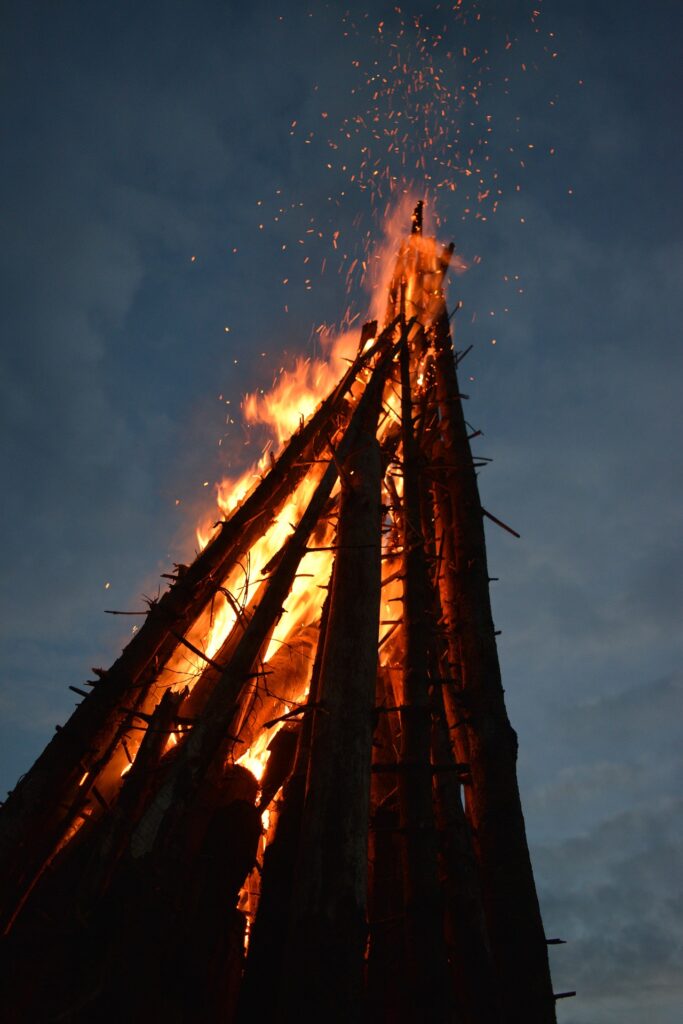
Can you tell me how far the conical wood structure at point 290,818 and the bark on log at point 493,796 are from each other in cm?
2

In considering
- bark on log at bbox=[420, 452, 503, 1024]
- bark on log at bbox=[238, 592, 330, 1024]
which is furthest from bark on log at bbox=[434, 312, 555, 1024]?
bark on log at bbox=[238, 592, 330, 1024]

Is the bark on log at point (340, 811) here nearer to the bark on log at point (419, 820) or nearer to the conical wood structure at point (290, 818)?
the conical wood structure at point (290, 818)

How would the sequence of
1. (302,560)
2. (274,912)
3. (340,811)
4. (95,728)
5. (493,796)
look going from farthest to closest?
(302,560) < (493,796) < (95,728) < (274,912) < (340,811)

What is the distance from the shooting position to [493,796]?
620 cm

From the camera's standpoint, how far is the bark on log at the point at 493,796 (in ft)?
16.9

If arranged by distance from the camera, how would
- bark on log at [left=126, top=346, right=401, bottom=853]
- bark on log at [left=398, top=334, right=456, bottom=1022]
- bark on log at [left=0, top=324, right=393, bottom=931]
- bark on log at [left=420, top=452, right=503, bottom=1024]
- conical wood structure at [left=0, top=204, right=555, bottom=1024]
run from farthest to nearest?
bark on log at [left=0, top=324, right=393, bottom=931] → bark on log at [left=420, top=452, right=503, bottom=1024] → bark on log at [left=398, top=334, right=456, bottom=1022] → bark on log at [left=126, top=346, right=401, bottom=853] → conical wood structure at [left=0, top=204, right=555, bottom=1024]

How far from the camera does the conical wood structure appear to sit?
12.5 ft

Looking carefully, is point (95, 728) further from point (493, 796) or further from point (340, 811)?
point (493, 796)

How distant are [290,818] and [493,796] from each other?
2420mm

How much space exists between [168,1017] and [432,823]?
238cm

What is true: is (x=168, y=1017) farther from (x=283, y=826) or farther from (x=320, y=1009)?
(x=283, y=826)

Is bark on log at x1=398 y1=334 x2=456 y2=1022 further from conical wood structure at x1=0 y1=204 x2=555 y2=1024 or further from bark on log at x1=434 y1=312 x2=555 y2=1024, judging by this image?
bark on log at x1=434 y1=312 x2=555 y2=1024

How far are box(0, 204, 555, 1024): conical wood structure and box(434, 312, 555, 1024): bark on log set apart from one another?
22 millimetres

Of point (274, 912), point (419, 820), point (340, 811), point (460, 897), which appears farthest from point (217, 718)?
point (460, 897)
